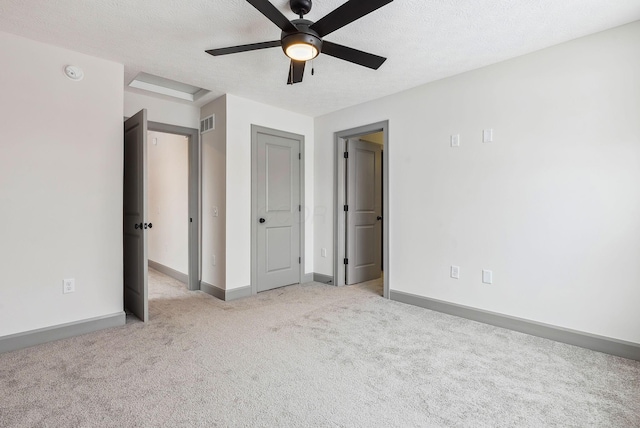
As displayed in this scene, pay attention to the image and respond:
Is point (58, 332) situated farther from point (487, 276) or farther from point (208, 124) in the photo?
point (487, 276)

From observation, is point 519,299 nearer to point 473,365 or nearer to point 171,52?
point 473,365

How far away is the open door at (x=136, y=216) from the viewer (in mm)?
3074

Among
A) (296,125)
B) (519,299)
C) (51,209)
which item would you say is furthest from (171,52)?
(519,299)

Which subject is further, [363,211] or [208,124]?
[363,211]

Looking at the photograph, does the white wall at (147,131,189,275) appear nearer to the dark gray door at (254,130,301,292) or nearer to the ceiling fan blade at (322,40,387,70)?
the dark gray door at (254,130,301,292)

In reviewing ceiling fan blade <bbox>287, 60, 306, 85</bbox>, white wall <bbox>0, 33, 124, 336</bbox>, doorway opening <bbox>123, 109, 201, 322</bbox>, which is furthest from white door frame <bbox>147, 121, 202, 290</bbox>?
ceiling fan blade <bbox>287, 60, 306, 85</bbox>

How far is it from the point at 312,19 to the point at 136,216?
96.8 inches

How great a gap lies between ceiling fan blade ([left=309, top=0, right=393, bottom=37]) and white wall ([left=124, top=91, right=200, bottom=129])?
2.78m

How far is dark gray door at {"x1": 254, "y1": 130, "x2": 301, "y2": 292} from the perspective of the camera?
427 centimetres

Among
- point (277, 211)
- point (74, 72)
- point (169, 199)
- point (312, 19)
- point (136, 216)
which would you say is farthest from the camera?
point (169, 199)

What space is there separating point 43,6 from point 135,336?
2547 millimetres

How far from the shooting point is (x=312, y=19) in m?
2.31

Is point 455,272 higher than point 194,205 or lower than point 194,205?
lower

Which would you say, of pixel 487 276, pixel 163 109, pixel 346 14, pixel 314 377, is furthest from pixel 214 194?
pixel 487 276
